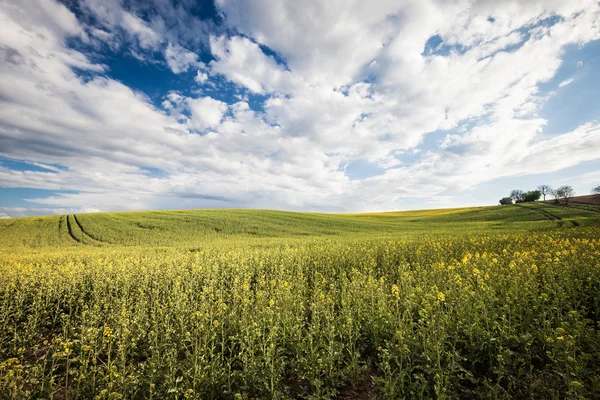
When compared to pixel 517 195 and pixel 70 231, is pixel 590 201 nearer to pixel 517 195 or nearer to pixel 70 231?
pixel 517 195

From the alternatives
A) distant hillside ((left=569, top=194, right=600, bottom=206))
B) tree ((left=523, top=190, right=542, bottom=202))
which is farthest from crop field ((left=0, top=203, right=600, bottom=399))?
tree ((left=523, top=190, right=542, bottom=202))

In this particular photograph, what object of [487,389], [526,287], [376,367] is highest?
[526,287]

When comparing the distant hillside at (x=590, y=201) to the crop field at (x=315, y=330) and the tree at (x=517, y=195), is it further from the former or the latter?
the crop field at (x=315, y=330)

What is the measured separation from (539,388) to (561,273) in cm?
493

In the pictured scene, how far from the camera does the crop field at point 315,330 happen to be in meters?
4.22

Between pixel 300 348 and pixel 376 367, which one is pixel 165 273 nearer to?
pixel 300 348

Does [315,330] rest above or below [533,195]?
below

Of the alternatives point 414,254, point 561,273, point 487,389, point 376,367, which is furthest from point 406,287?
point 414,254

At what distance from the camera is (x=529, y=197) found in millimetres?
87688

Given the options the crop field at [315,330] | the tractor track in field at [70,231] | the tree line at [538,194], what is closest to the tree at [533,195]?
the tree line at [538,194]

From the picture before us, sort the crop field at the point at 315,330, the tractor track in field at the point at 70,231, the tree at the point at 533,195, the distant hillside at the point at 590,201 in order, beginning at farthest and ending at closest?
the tree at the point at 533,195, the distant hillside at the point at 590,201, the tractor track in field at the point at 70,231, the crop field at the point at 315,330

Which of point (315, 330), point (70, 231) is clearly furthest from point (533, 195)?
point (70, 231)

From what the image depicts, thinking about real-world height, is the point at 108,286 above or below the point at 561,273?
below

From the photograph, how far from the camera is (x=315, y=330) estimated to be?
5.38 m
